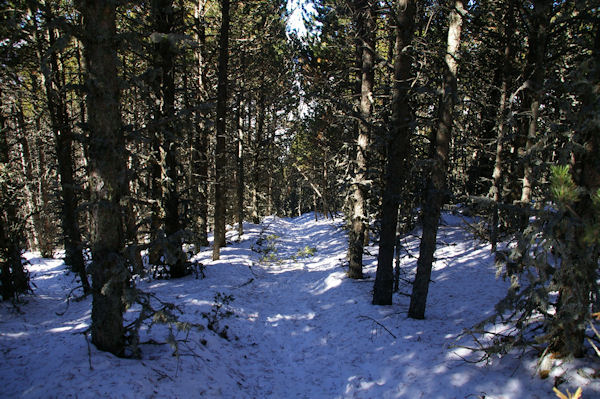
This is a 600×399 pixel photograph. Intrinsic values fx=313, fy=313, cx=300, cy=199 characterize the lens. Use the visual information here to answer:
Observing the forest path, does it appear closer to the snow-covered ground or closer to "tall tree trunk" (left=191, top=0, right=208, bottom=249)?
the snow-covered ground

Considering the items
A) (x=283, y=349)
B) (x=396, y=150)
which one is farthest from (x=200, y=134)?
(x=283, y=349)

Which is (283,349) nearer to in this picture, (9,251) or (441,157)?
(441,157)

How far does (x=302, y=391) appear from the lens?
598 cm

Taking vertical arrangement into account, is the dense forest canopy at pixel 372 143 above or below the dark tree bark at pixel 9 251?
above

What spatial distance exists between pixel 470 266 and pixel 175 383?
11.1 meters

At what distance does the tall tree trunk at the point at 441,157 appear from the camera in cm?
684

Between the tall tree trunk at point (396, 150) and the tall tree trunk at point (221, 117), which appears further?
the tall tree trunk at point (221, 117)

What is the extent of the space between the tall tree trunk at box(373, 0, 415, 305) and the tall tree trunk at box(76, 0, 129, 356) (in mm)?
6372

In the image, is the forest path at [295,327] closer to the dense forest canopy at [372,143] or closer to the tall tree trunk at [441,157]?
the dense forest canopy at [372,143]

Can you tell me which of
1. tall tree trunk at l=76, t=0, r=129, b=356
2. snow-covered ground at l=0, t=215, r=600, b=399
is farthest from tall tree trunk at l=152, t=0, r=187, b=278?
tall tree trunk at l=76, t=0, r=129, b=356

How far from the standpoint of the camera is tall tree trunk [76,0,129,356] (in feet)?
15.0

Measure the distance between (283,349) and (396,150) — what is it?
5911 millimetres

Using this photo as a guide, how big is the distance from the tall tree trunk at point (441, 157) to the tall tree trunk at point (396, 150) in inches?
46.0

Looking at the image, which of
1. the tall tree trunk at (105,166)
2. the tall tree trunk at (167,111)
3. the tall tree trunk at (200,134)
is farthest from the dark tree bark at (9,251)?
the tall tree trunk at (105,166)
